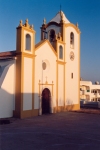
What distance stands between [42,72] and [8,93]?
4617 millimetres

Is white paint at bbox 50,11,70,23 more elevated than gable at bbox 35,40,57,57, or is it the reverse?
white paint at bbox 50,11,70,23

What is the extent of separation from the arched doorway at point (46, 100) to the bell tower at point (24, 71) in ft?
8.51

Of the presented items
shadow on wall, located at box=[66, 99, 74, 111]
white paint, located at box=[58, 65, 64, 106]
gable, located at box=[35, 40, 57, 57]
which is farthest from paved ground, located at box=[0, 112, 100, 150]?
shadow on wall, located at box=[66, 99, 74, 111]

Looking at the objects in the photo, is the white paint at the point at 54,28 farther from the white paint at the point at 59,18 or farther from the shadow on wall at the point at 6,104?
the shadow on wall at the point at 6,104

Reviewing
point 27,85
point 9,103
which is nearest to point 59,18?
point 27,85

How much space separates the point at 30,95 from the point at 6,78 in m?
2.85

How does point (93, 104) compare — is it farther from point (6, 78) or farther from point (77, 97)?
point (6, 78)

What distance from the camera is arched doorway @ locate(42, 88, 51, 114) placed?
2319cm

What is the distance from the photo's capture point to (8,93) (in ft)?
63.5

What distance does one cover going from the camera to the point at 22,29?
65.6 ft

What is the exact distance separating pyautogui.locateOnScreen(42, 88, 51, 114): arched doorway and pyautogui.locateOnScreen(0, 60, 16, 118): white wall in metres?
4.30

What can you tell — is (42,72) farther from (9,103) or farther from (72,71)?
(72,71)

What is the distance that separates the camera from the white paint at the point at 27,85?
19953 mm

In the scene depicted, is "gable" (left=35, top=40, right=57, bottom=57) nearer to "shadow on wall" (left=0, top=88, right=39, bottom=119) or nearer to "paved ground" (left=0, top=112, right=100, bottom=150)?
"shadow on wall" (left=0, top=88, right=39, bottom=119)
